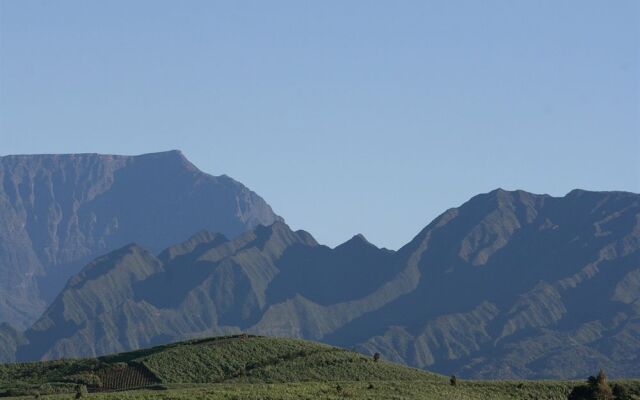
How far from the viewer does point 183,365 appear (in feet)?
534

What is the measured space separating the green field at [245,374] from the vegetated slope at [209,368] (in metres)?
0.11

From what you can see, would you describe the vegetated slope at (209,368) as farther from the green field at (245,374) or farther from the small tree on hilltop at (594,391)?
the small tree on hilltop at (594,391)

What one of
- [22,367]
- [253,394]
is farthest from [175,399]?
[22,367]

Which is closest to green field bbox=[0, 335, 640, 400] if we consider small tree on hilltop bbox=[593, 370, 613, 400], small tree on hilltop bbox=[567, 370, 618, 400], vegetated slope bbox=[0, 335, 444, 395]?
vegetated slope bbox=[0, 335, 444, 395]

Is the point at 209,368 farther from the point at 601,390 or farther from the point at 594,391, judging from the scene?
the point at 601,390

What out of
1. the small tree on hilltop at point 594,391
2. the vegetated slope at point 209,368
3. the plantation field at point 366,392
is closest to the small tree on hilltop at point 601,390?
the small tree on hilltop at point 594,391

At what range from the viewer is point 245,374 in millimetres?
154875

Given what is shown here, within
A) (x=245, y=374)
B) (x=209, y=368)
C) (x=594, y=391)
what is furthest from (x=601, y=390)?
(x=209, y=368)

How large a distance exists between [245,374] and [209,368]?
7234mm

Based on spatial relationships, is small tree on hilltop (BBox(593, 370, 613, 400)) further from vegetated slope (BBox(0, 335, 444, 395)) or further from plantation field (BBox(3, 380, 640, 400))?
vegetated slope (BBox(0, 335, 444, 395))

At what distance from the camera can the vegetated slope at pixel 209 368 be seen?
15325 cm

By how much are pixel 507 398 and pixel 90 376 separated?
51.9 m

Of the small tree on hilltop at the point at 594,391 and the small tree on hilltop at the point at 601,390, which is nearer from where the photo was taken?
the small tree on hilltop at the point at 601,390

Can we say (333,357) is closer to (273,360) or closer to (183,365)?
(273,360)
